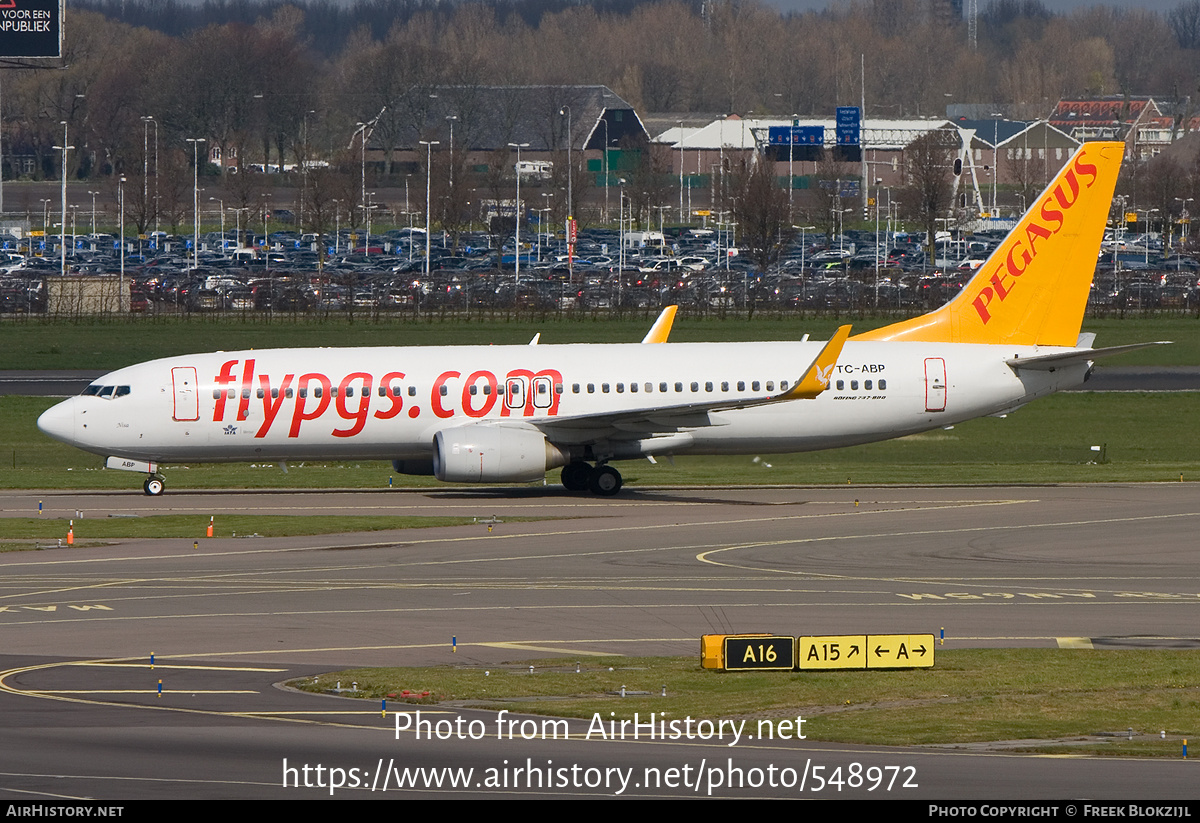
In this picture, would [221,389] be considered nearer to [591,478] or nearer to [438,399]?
[438,399]

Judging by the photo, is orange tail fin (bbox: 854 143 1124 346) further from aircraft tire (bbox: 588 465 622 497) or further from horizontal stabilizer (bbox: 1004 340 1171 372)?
aircraft tire (bbox: 588 465 622 497)

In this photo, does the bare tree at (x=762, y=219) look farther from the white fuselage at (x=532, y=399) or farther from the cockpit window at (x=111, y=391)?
the cockpit window at (x=111, y=391)

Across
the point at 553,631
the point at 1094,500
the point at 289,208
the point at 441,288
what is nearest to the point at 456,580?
the point at 553,631

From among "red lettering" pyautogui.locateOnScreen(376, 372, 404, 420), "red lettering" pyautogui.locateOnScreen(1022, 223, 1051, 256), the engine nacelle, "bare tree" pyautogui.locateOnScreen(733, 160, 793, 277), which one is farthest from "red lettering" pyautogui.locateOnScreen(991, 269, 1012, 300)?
"bare tree" pyautogui.locateOnScreen(733, 160, 793, 277)

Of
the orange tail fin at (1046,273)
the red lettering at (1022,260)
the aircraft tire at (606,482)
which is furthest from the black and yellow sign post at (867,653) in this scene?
the red lettering at (1022,260)

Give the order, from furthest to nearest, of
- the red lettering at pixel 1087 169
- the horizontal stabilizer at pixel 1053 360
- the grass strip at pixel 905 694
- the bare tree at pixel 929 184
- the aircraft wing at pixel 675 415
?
the bare tree at pixel 929 184, the red lettering at pixel 1087 169, the horizontal stabilizer at pixel 1053 360, the aircraft wing at pixel 675 415, the grass strip at pixel 905 694

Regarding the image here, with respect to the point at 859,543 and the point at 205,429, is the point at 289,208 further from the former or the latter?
the point at 859,543

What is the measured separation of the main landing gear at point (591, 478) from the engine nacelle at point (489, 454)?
219 centimetres

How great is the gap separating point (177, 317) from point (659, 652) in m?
76.4

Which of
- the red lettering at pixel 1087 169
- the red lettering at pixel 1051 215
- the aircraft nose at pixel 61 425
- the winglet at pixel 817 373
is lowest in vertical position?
the aircraft nose at pixel 61 425

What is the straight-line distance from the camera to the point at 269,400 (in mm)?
43531

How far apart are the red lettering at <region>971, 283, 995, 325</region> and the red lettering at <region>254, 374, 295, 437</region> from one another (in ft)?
62.2

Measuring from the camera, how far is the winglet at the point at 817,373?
1623 inches

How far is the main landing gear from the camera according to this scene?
44.6m
